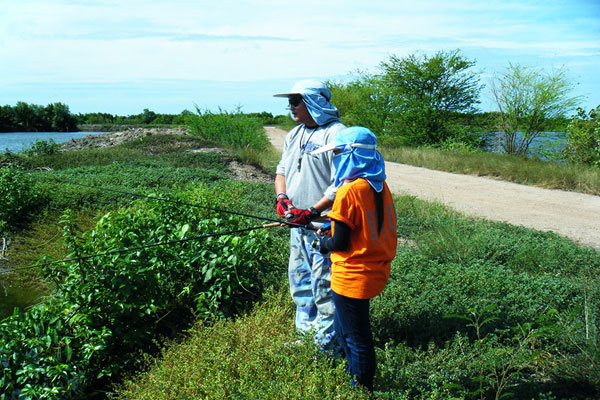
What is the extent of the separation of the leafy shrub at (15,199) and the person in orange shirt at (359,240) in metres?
7.75

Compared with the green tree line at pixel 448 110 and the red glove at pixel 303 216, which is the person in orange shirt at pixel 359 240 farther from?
the green tree line at pixel 448 110


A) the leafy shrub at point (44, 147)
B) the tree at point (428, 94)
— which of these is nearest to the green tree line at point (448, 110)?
the tree at point (428, 94)

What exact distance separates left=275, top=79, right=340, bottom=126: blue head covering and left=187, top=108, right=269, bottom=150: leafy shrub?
13.9 m

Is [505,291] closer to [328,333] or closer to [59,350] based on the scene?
[328,333]

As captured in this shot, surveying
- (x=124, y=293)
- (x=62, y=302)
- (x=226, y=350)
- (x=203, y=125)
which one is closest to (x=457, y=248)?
(x=226, y=350)

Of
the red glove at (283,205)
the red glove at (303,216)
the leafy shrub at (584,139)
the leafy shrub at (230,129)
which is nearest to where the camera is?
the red glove at (303,216)

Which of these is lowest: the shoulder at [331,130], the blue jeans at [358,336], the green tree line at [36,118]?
the blue jeans at [358,336]

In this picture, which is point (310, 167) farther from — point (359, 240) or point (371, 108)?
point (371, 108)

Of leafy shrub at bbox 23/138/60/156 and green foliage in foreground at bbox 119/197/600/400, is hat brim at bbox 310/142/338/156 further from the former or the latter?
leafy shrub at bbox 23/138/60/156

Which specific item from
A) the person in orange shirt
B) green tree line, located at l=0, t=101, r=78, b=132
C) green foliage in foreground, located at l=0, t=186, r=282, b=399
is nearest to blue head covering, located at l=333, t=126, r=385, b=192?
the person in orange shirt

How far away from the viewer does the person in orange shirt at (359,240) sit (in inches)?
106

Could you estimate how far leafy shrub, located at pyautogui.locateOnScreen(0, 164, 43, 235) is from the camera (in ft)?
27.8

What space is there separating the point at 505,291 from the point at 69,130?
125 feet

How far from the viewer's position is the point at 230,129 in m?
18.7
